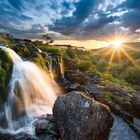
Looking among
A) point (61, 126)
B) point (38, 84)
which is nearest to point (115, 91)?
point (38, 84)

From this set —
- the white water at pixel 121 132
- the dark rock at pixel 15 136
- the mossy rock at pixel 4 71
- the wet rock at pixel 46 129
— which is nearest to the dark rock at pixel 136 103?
the white water at pixel 121 132

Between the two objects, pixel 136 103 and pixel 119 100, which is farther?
pixel 119 100

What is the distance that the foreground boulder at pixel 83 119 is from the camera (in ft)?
49.2

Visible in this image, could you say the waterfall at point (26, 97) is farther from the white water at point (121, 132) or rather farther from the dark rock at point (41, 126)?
the white water at point (121, 132)

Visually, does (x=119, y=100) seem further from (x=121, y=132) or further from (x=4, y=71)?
(x=4, y=71)

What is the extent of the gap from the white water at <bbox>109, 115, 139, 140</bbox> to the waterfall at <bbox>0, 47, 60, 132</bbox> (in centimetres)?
647

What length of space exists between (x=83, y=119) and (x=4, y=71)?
12.1m

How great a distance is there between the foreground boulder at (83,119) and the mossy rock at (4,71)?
334 inches

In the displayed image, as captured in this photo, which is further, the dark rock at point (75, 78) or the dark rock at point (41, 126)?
the dark rock at point (75, 78)

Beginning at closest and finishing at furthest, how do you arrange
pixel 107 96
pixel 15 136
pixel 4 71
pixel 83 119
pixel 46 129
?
pixel 83 119 < pixel 46 129 < pixel 15 136 < pixel 4 71 < pixel 107 96

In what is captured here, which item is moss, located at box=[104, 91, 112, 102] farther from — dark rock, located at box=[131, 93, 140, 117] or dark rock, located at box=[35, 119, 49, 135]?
dark rock, located at box=[35, 119, 49, 135]

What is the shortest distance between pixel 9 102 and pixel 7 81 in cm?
248

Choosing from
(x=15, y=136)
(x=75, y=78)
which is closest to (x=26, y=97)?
(x=15, y=136)

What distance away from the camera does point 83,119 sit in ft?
50.0
